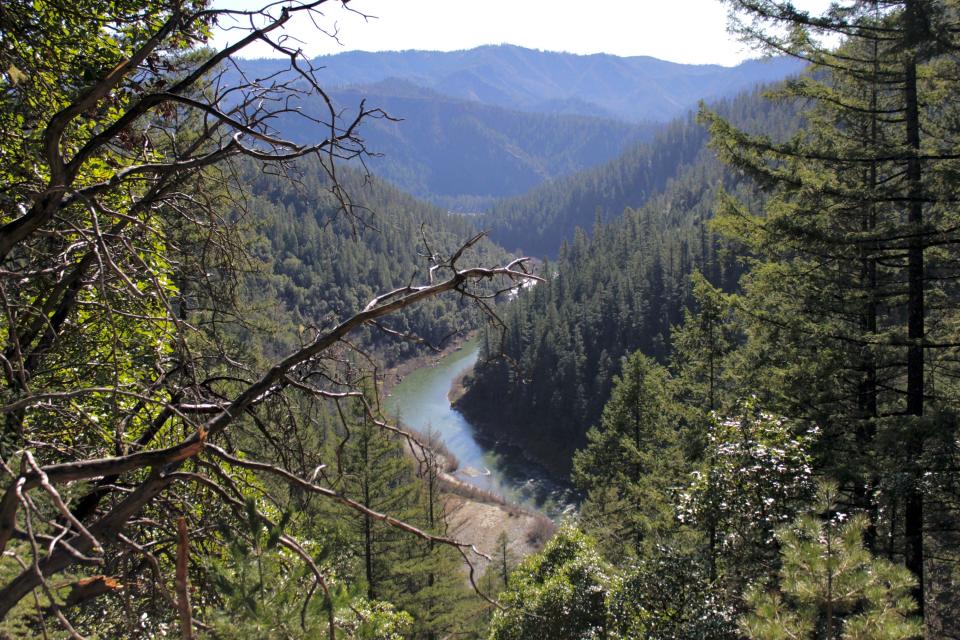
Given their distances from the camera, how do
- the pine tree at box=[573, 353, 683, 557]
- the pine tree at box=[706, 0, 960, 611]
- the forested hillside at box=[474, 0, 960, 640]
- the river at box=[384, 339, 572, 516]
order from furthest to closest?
the river at box=[384, 339, 572, 516] < the pine tree at box=[573, 353, 683, 557] < the pine tree at box=[706, 0, 960, 611] < the forested hillside at box=[474, 0, 960, 640]

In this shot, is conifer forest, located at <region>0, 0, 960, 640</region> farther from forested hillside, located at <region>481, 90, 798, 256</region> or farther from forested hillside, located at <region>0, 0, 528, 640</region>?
forested hillside, located at <region>481, 90, 798, 256</region>

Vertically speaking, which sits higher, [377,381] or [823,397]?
[377,381]

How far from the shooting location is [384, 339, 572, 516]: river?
45000 mm

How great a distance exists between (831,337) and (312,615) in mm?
9352

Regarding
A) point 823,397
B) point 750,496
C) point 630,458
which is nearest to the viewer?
point 750,496

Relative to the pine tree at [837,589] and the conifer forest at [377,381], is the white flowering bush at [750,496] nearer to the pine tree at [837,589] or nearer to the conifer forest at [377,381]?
the conifer forest at [377,381]

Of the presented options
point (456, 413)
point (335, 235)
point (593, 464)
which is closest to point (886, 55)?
point (593, 464)

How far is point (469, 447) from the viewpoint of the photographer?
54219 millimetres

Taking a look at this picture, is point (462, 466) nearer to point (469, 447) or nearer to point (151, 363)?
point (469, 447)

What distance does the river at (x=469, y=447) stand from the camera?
148 ft

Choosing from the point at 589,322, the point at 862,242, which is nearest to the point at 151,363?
the point at 862,242

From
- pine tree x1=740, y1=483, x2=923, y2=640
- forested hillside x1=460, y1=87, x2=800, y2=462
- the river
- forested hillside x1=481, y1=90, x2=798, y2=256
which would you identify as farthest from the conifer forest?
forested hillside x1=481, y1=90, x2=798, y2=256

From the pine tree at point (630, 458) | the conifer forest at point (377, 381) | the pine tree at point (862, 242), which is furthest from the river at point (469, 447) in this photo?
the pine tree at point (862, 242)

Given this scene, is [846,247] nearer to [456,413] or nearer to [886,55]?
[886,55]
